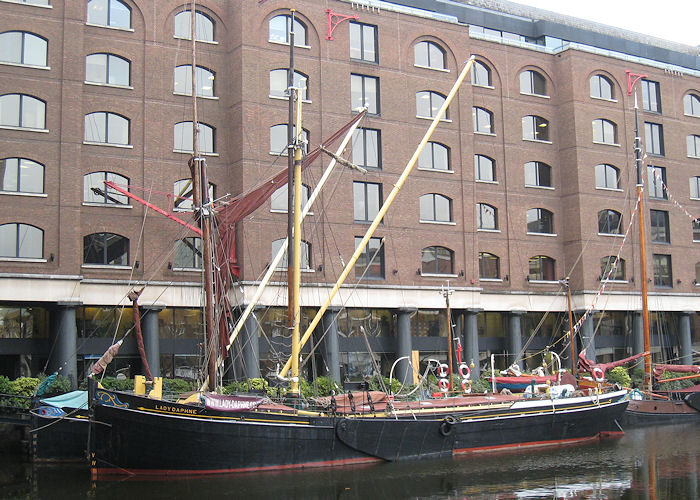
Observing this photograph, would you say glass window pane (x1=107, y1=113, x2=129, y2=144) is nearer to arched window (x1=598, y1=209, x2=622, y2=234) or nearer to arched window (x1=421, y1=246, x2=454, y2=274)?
arched window (x1=421, y1=246, x2=454, y2=274)

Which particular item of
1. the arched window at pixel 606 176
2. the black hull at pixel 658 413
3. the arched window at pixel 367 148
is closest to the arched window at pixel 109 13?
the arched window at pixel 367 148

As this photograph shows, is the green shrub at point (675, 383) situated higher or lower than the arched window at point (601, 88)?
lower

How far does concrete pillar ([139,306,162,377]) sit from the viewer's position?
44.3 meters

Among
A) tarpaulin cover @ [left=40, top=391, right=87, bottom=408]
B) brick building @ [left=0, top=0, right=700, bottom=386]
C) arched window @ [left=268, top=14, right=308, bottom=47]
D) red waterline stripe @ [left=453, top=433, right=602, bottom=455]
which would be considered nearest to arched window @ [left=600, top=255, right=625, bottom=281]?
brick building @ [left=0, top=0, right=700, bottom=386]

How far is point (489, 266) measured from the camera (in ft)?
183

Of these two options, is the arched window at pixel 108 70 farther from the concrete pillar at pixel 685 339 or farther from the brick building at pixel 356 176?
the concrete pillar at pixel 685 339

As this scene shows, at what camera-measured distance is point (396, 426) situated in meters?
34.8

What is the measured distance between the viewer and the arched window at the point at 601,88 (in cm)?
6006

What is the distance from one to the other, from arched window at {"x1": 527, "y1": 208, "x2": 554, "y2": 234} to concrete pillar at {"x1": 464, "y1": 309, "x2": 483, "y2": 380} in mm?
8567

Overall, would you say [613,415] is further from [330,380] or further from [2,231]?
[2,231]

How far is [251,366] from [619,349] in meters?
27.9

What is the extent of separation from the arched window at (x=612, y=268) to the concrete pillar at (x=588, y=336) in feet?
9.76

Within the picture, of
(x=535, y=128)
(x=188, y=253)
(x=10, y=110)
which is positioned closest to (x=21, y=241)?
(x=10, y=110)

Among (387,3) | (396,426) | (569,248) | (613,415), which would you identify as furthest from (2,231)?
(569,248)
